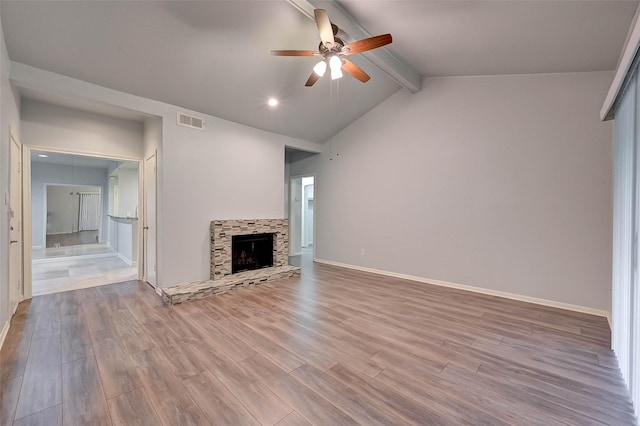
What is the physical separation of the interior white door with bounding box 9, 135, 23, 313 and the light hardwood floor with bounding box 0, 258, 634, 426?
1.04 ft

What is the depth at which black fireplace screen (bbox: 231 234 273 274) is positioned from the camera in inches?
183

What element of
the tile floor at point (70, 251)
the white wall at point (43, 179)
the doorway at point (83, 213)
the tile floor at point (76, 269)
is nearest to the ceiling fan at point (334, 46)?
the tile floor at point (76, 269)

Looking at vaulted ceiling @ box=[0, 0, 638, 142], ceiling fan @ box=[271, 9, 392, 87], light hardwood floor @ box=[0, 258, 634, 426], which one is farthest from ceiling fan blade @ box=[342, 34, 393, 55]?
light hardwood floor @ box=[0, 258, 634, 426]

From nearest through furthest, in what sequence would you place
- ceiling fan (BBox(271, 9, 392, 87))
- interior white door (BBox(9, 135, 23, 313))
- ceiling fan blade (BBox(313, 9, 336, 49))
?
1. ceiling fan blade (BBox(313, 9, 336, 49))
2. ceiling fan (BBox(271, 9, 392, 87))
3. interior white door (BBox(9, 135, 23, 313))

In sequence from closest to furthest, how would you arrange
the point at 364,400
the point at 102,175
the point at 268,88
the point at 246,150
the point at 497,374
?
1. the point at 364,400
2. the point at 497,374
3. the point at 268,88
4. the point at 246,150
5. the point at 102,175

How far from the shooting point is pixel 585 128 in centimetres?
322

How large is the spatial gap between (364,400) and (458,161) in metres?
3.72

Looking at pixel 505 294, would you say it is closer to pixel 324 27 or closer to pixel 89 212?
pixel 324 27

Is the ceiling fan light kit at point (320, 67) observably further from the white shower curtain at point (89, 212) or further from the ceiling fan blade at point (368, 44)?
the white shower curtain at point (89, 212)

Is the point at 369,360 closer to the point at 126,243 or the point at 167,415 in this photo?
the point at 167,415

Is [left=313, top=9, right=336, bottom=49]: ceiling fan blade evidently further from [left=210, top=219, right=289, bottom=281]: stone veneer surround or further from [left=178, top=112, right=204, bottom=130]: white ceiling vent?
[left=210, top=219, right=289, bottom=281]: stone veneer surround

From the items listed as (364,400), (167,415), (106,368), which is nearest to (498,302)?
(364,400)

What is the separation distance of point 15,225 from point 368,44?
4542 millimetres

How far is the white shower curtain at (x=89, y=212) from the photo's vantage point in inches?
300
